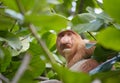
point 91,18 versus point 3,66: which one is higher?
point 91,18

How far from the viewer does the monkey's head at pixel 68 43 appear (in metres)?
1.34

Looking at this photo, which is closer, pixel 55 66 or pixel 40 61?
pixel 55 66

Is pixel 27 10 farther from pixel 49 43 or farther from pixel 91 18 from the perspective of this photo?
pixel 49 43

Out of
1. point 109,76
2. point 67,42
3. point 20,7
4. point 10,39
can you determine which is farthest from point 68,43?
point 20,7

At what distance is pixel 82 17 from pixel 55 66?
655 mm

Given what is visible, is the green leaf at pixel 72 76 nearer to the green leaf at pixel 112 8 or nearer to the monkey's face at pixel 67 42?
the green leaf at pixel 112 8

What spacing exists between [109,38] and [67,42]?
0.91 metres

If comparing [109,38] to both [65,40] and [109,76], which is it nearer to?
[109,76]

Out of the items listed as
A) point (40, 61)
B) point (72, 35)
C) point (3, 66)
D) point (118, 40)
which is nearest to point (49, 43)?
point (72, 35)

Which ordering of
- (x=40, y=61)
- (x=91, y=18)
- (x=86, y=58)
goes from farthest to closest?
1. (x=86, y=58)
2. (x=40, y=61)
3. (x=91, y=18)

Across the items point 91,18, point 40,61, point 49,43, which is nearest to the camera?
point 91,18

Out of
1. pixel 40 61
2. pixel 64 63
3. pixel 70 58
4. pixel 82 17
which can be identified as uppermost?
pixel 82 17

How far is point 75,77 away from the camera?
0.36m

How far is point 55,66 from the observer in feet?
1.22
